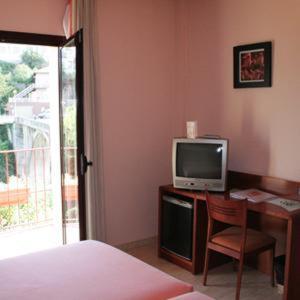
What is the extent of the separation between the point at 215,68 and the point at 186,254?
175cm

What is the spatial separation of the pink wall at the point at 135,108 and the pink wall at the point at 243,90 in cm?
20

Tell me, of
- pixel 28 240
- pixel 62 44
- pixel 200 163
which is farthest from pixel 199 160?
pixel 28 240

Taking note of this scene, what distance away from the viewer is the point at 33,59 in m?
4.67

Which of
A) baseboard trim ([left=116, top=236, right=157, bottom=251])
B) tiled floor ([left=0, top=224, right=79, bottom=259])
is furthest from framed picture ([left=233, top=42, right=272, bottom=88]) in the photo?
tiled floor ([left=0, top=224, right=79, bottom=259])

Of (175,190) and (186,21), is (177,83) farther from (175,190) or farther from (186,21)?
(175,190)

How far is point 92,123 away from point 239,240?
1.60 m

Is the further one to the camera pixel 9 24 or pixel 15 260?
pixel 9 24

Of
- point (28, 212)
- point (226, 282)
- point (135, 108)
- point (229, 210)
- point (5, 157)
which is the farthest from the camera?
point (28, 212)

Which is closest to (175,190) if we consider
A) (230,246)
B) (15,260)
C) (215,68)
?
(230,246)

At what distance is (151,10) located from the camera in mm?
3975

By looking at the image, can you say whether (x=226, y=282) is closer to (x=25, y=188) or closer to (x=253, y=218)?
(x=253, y=218)

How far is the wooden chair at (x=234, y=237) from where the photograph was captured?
2.91 m

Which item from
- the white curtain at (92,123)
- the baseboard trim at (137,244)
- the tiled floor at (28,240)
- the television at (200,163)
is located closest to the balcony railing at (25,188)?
the tiled floor at (28,240)

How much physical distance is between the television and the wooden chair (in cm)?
35
